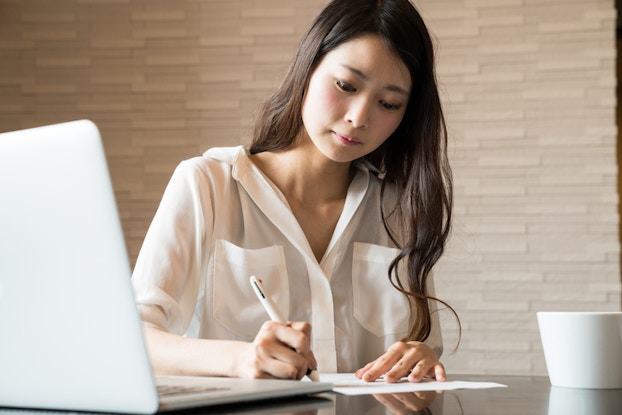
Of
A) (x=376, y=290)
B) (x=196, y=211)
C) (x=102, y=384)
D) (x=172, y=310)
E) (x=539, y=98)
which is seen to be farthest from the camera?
(x=539, y=98)

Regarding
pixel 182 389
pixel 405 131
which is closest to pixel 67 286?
pixel 182 389

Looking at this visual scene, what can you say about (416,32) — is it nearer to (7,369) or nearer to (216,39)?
(7,369)

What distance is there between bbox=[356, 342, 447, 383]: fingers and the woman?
Result: 0.82 ft

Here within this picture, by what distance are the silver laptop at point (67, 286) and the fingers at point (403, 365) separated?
0.51 meters

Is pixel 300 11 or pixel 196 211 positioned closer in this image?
pixel 196 211

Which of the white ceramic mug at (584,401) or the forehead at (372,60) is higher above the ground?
the forehead at (372,60)

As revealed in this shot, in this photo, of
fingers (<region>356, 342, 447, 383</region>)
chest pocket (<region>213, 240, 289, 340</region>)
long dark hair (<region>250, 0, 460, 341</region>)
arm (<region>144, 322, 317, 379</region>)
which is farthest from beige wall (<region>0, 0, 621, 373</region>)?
arm (<region>144, 322, 317, 379</region>)

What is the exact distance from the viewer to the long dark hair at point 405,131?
1628 millimetres

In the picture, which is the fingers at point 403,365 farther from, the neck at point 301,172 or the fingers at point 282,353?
the neck at point 301,172

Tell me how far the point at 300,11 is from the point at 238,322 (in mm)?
1768

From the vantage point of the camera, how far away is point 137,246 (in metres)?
3.09

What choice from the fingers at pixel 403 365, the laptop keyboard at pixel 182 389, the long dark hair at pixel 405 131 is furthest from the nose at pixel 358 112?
the laptop keyboard at pixel 182 389

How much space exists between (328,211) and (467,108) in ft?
4.58

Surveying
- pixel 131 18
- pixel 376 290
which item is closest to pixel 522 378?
pixel 376 290
